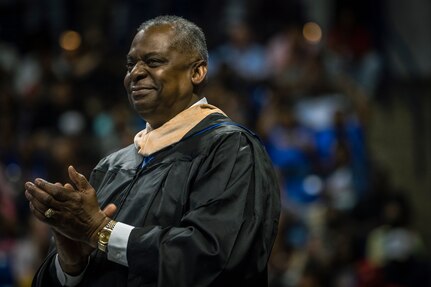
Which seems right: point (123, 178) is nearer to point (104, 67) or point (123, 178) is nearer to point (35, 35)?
point (104, 67)

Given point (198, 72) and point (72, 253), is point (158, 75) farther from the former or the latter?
point (72, 253)

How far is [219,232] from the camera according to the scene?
339cm

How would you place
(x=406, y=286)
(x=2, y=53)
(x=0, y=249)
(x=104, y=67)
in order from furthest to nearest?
1. (x=2, y=53)
2. (x=104, y=67)
3. (x=0, y=249)
4. (x=406, y=286)

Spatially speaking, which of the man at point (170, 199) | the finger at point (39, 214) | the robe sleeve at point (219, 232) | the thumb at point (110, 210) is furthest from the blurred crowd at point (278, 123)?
the finger at point (39, 214)

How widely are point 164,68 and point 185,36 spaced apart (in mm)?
161

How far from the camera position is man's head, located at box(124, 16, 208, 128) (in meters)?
3.72

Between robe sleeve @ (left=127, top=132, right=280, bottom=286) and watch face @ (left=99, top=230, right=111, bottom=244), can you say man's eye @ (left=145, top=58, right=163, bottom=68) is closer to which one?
robe sleeve @ (left=127, top=132, right=280, bottom=286)

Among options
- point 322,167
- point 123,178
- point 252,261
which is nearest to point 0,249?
point 322,167

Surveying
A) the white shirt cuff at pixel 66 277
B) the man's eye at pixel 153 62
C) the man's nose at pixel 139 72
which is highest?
the man's eye at pixel 153 62

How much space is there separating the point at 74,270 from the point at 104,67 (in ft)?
23.9

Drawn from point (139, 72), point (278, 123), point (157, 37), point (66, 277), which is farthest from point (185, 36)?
point (278, 123)

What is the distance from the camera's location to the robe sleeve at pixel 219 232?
3.37 meters

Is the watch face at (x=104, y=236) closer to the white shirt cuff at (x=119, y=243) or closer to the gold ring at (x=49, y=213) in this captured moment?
the white shirt cuff at (x=119, y=243)

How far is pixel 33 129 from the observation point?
10.1m
